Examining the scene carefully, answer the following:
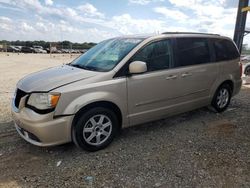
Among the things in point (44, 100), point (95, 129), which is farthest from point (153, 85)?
point (44, 100)

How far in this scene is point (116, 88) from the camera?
3.77m

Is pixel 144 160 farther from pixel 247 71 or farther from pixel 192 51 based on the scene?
pixel 247 71

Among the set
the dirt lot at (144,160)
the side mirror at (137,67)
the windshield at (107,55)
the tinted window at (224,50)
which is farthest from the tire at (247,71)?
the side mirror at (137,67)

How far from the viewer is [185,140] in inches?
167

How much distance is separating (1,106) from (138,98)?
12.4 feet

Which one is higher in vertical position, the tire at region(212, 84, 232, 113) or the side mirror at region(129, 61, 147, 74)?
the side mirror at region(129, 61, 147, 74)

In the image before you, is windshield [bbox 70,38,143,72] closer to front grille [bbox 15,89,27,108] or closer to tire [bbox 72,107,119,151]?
tire [bbox 72,107,119,151]

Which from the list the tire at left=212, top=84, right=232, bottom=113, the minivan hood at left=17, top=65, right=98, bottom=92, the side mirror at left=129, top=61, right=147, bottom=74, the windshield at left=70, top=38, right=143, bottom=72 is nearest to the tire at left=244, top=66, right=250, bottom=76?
the tire at left=212, top=84, right=232, bottom=113

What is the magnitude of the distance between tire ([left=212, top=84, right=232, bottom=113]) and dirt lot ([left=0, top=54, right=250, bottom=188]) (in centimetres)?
73

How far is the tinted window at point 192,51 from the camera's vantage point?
181 inches

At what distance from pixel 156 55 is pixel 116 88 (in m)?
1.01

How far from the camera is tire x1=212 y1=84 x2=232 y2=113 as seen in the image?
547 cm

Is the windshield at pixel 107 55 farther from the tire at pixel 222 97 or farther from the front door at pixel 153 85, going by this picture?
the tire at pixel 222 97

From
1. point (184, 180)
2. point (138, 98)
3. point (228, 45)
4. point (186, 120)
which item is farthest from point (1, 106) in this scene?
point (228, 45)
